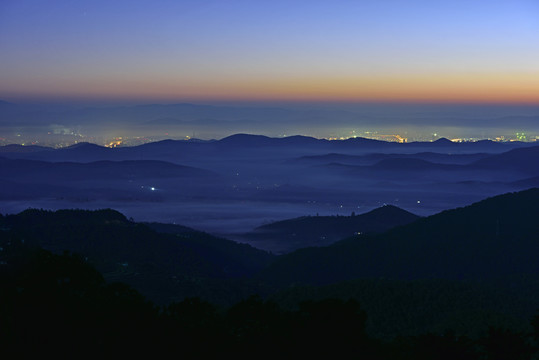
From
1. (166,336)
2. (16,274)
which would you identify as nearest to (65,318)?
(166,336)

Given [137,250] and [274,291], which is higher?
[137,250]

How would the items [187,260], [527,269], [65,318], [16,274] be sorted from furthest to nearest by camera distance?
1. [187,260]
2. [527,269]
3. [16,274]
4. [65,318]

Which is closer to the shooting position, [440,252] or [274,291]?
[274,291]

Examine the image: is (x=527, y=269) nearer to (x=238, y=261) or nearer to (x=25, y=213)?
(x=238, y=261)

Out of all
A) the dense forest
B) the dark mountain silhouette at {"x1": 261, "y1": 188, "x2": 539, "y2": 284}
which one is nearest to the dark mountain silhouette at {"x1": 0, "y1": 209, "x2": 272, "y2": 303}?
the dense forest

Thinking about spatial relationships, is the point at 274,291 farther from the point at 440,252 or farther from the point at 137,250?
the point at 440,252

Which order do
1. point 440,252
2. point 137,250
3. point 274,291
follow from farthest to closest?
1. point 440,252
2. point 137,250
3. point 274,291

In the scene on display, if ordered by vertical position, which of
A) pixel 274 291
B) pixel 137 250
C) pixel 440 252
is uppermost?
pixel 137 250

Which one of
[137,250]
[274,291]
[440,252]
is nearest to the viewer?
[274,291]

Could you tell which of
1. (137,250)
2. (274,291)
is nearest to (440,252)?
(274,291)
